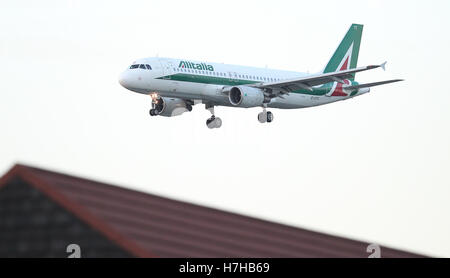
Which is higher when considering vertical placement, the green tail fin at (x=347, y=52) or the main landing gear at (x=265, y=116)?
the green tail fin at (x=347, y=52)

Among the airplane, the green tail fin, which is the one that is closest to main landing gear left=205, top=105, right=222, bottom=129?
the airplane

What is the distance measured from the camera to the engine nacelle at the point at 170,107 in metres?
77.1

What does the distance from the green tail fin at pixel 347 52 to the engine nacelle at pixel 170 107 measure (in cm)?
1833

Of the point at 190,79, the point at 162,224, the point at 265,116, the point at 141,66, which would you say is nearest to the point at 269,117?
the point at 265,116

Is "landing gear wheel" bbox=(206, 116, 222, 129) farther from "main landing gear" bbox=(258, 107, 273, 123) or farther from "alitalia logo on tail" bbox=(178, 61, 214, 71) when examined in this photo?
"alitalia logo on tail" bbox=(178, 61, 214, 71)

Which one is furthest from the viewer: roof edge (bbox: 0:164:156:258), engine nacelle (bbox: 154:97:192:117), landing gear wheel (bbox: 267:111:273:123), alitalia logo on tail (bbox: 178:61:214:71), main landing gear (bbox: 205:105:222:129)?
landing gear wheel (bbox: 267:111:273:123)

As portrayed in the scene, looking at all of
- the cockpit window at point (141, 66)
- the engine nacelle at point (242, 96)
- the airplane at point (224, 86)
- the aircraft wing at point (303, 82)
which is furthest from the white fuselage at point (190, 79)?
the aircraft wing at point (303, 82)

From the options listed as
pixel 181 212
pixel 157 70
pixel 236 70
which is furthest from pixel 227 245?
pixel 236 70

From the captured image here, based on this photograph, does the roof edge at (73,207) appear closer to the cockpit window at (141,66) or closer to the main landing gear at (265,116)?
the cockpit window at (141,66)

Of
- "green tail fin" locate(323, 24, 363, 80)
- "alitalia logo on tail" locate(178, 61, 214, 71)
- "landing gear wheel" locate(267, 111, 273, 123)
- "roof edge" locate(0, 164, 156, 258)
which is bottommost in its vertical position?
"roof edge" locate(0, 164, 156, 258)

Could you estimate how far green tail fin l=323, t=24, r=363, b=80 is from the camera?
9388 centimetres

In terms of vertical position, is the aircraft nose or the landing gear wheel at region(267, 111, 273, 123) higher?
the landing gear wheel at region(267, 111, 273, 123)

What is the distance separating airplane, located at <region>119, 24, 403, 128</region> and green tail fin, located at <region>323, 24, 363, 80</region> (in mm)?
5291
